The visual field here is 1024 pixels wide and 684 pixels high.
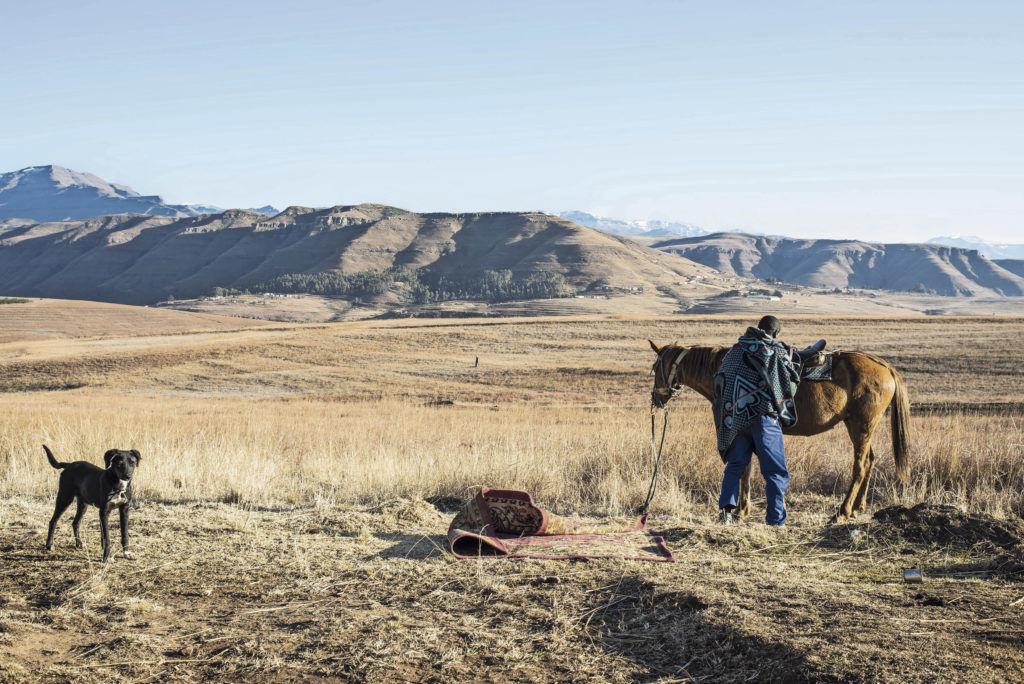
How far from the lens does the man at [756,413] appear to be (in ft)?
23.1

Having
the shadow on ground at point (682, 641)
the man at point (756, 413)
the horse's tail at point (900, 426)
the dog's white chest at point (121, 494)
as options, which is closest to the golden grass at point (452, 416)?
the horse's tail at point (900, 426)

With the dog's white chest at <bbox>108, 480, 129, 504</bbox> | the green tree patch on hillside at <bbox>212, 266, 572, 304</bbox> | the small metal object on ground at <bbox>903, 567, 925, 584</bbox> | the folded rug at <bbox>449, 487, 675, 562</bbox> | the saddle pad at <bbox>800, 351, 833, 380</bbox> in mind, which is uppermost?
the green tree patch on hillside at <bbox>212, 266, 572, 304</bbox>

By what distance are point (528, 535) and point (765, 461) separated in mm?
2324

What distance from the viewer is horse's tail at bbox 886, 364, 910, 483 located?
8328mm

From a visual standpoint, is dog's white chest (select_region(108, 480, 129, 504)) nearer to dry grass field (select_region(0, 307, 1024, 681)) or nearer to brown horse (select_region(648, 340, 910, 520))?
dry grass field (select_region(0, 307, 1024, 681))

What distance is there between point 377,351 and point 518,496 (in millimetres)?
41932

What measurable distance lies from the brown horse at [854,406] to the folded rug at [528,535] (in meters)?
1.66

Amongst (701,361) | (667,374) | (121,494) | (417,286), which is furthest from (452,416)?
(417,286)

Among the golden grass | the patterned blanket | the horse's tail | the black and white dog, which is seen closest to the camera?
the black and white dog

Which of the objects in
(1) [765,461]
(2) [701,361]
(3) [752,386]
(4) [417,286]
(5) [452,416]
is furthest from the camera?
(4) [417,286]

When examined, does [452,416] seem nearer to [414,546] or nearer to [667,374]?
[667,374]

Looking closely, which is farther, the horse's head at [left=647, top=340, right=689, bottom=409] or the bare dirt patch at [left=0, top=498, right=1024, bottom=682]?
the horse's head at [left=647, top=340, right=689, bottom=409]

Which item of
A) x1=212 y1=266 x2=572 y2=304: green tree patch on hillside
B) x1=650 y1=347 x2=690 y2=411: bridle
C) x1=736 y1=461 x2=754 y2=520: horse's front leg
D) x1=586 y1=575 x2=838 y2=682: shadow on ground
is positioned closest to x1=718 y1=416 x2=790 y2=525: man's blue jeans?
x1=736 y1=461 x2=754 y2=520: horse's front leg

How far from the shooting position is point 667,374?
882 cm
